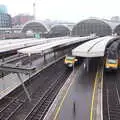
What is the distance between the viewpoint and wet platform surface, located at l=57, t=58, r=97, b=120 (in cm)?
1988

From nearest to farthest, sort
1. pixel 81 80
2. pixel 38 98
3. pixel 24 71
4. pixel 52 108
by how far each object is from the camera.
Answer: pixel 52 108
pixel 24 71
pixel 38 98
pixel 81 80

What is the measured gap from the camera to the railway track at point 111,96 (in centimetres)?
2083

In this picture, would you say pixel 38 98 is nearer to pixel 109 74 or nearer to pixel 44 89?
pixel 44 89

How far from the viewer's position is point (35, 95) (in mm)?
25969

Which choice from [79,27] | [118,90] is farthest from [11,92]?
[79,27]

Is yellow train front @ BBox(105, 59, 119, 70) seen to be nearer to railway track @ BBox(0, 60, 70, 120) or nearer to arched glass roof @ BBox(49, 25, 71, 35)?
railway track @ BBox(0, 60, 70, 120)

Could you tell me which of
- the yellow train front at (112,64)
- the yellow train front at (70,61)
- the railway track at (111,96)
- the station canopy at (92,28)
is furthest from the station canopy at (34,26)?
the railway track at (111,96)

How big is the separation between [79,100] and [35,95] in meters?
5.40

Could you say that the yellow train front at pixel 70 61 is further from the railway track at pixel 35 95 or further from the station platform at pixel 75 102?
the station platform at pixel 75 102

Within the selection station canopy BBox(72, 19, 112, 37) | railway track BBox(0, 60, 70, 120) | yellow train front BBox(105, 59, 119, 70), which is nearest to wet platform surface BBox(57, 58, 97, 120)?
railway track BBox(0, 60, 70, 120)

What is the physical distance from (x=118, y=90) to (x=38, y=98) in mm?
10569

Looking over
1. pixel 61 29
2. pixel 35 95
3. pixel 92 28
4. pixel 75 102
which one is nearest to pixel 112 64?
pixel 75 102

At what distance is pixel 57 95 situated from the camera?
2517cm

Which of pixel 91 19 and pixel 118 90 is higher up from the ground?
pixel 91 19
